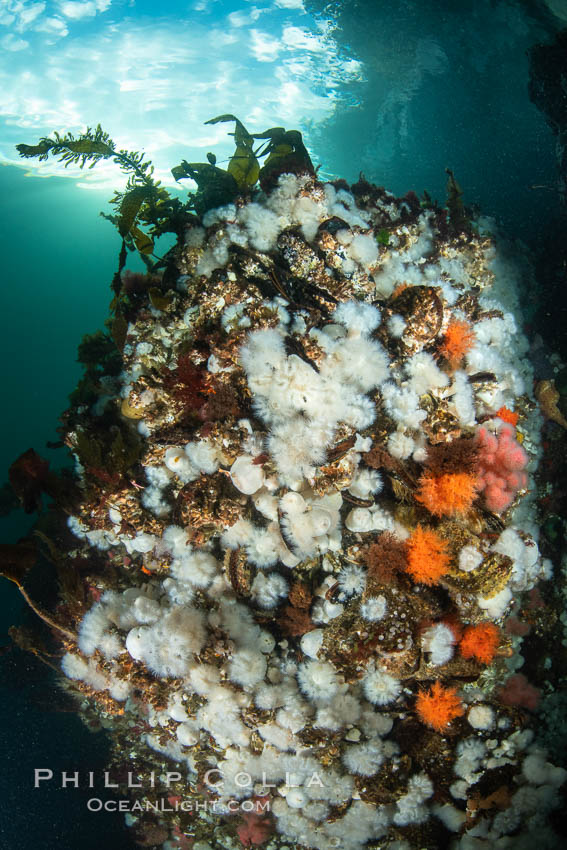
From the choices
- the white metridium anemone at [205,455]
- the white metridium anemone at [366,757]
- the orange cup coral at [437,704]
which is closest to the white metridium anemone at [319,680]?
the white metridium anemone at [366,757]

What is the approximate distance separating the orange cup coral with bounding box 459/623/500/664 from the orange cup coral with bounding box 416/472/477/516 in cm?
147

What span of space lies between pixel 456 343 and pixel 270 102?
23582 mm

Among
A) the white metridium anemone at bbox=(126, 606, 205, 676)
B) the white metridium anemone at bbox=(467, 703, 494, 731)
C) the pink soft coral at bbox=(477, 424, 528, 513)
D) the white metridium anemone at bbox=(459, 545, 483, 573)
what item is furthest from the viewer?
the white metridium anemone at bbox=(467, 703, 494, 731)

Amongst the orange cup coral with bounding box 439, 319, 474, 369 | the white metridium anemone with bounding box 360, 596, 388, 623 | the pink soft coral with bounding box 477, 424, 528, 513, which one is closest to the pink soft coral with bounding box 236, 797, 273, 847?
the white metridium anemone with bounding box 360, 596, 388, 623

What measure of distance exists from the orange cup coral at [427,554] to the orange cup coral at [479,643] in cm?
95

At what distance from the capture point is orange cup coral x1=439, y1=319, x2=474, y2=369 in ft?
13.9

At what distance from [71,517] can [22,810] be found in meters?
7.80

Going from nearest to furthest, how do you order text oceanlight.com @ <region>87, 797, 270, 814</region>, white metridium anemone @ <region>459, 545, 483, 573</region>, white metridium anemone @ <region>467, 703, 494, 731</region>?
1. white metridium anemone @ <region>459, 545, 483, 573</region>
2. white metridium anemone @ <region>467, 703, 494, 731</region>
3. text oceanlight.com @ <region>87, 797, 270, 814</region>

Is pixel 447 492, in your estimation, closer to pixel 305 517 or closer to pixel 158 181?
pixel 305 517

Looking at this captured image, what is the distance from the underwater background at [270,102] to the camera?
7941mm

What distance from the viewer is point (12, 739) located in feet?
27.0

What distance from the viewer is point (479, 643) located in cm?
407

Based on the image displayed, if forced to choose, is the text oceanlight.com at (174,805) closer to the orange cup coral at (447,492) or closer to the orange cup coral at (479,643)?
the orange cup coral at (479,643)

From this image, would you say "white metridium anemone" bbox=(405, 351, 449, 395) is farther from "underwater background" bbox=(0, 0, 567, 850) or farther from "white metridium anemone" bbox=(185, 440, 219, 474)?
"underwater background" bbox=(0, 0, 567, 850)
